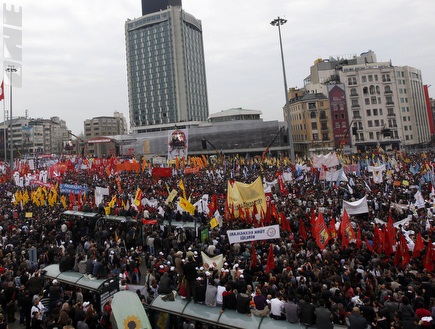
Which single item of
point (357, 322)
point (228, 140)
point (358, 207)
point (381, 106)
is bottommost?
point (357, 322)

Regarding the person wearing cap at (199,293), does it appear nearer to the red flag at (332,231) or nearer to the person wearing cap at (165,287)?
the person wearing cap at (165,287)

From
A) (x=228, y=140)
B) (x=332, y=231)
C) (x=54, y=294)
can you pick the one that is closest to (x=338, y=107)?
(x=228, y=140)

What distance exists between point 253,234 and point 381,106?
70775mm

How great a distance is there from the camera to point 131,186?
103ft

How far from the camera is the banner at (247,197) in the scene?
16.2 m

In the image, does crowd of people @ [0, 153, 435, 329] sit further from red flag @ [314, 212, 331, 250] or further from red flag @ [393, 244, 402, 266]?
red flag @ [314, 212, 331, 250]

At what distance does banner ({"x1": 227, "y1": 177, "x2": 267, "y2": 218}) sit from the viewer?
53.1 feet

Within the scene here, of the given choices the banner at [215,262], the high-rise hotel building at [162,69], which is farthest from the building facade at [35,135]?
the banner at [215,262]

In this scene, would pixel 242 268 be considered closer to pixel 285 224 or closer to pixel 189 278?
pixel 189 278

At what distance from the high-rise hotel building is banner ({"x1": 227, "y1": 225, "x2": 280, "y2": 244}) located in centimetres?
11039

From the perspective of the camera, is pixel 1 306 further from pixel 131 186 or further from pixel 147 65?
pixel 147 65

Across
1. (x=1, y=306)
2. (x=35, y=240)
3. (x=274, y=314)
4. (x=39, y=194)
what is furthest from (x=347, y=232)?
(x=39, y=194)

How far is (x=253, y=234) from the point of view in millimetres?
12383

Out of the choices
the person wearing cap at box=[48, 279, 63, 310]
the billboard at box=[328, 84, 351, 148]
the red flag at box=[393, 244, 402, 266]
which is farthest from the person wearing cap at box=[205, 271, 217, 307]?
the billboard at box=[328, 84, 351, 148]
